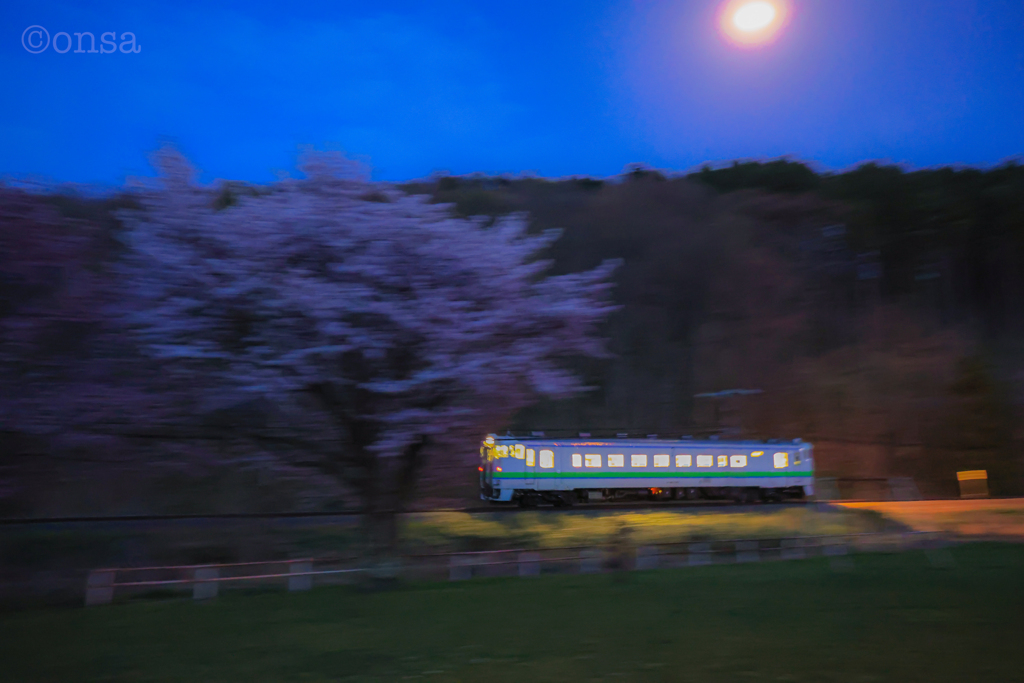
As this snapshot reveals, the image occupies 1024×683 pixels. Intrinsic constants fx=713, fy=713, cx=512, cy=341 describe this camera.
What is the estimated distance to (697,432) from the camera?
102 ft

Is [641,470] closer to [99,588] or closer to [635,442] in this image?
[635,442]

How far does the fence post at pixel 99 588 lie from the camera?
10625mm

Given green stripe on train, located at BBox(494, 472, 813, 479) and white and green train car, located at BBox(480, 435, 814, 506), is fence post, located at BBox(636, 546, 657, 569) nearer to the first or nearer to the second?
white and green train car, located at BBox(480, 435, 814, 506)

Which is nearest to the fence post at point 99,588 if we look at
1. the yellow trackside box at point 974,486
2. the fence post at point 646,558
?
the fence post at point 646,558

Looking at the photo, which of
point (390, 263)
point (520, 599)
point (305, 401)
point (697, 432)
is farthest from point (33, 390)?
point (697, 432)

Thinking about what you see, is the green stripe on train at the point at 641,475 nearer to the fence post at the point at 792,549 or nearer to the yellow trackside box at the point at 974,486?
the yellow trackside box at the point at 974,486

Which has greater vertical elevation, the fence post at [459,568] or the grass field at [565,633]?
the fence post at [459,568]

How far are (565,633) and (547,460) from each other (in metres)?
14.0

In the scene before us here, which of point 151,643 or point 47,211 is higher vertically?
point 47,211

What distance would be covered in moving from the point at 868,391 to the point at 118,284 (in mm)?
30187

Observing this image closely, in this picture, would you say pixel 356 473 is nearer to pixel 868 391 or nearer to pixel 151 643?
pixel 151 643

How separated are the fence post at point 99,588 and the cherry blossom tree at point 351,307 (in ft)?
11.1

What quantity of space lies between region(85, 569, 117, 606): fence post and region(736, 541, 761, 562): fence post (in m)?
11.1

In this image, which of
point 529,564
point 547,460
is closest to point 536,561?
point 529,564
